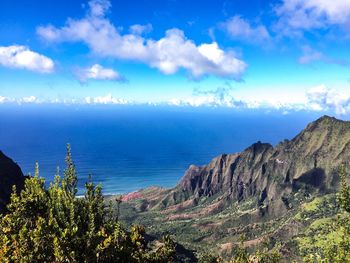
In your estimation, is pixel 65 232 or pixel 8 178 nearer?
pixel 65 232

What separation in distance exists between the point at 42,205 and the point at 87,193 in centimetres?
356

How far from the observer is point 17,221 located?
2858 cm

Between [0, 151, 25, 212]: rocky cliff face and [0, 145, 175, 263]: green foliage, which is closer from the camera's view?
[0, 145, 175, 263]: green foliage

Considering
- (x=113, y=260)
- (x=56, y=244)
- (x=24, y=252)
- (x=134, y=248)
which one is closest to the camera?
(x=56, y=244)

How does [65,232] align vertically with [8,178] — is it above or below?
below

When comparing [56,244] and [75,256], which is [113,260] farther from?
[56,244]

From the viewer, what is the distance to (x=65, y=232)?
→ 24.8 meters

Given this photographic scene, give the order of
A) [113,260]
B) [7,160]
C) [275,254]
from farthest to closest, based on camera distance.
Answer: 1. [7,160]
2. [275,254]
3. [113,260]

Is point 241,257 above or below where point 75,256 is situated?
below

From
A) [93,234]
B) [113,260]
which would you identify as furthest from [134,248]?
[93,234]

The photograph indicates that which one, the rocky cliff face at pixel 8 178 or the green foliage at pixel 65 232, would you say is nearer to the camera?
the green foliage at pixel 65 232

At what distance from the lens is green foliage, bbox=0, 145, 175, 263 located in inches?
1011

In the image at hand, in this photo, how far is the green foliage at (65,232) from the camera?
84.3 feet

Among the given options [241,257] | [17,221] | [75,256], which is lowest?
[241,257]
